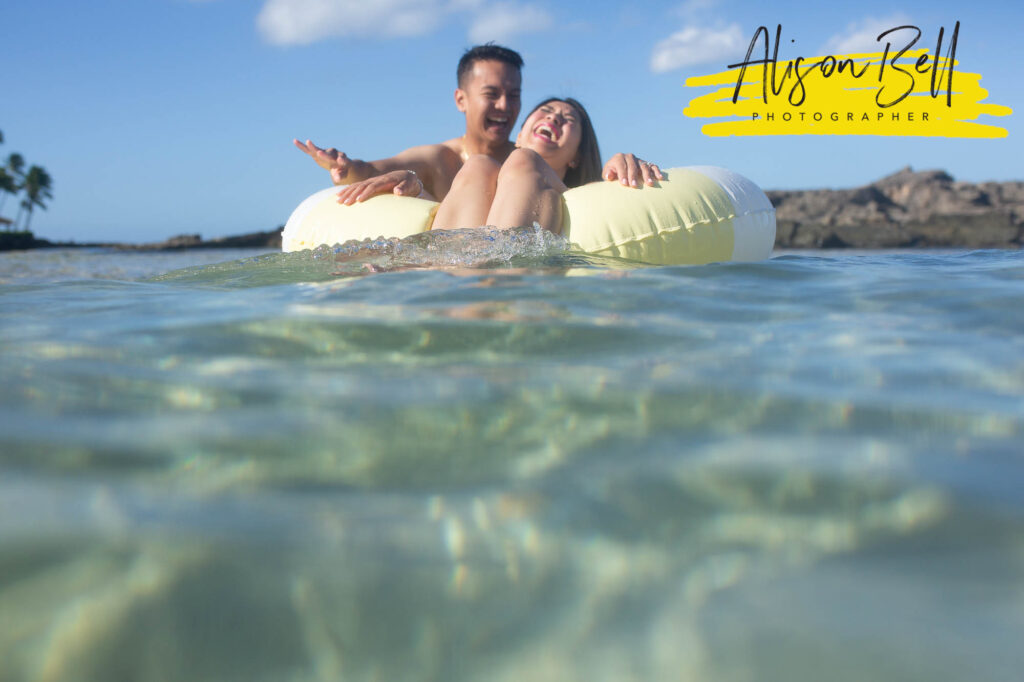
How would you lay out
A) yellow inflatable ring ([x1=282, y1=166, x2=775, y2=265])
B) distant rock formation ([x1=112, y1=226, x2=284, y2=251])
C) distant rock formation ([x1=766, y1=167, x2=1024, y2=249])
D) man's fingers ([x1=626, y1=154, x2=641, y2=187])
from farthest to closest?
distant rock formation ([x1=112, y1=226, x2=284, y2=251]) < distant rock formation ([x1=766, y1=167, x2=1024, y2=249]) < man's fingers ([x1=626, y1=154, x2=641, y2=187]) < yellow inflatable ring ([x1=282, y1=166, x2=775, y2=265])

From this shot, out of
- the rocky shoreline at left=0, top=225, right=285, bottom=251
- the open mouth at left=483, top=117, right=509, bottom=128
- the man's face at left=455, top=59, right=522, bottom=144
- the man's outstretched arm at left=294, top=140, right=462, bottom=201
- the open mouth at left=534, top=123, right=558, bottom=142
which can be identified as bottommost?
the rocky shoreline at left=0, top=225, right=285, bottom=251

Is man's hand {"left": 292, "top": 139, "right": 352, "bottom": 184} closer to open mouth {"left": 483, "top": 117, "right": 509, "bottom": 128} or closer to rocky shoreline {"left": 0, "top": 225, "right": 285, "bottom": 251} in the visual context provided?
open mouth {"left": 483, "top": 117, "right": 509, "bottom": 128}

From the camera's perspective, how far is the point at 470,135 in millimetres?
5379

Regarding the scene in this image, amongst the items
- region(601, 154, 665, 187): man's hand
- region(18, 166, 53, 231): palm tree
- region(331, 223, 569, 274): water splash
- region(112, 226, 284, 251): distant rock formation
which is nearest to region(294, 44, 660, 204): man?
region(331, 223, 569, 274): water splash

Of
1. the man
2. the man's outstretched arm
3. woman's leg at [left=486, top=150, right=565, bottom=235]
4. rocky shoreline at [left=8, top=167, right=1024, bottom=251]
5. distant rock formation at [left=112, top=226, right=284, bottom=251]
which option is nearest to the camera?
woman's leg at [left=486, top=150, right=565, bottom=235]

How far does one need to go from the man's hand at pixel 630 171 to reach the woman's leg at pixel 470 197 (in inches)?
23.8

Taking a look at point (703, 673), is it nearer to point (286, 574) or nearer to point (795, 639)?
point (795, 639)

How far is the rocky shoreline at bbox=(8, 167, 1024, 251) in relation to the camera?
19.6m

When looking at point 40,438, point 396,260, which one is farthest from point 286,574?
A: point 396,260

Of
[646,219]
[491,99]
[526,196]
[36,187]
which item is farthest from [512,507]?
[36,187]

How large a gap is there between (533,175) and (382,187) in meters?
1.11

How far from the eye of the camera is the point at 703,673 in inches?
27.6

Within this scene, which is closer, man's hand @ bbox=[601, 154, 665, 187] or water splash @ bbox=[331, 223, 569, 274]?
water splash @ bbox=[331, 223, 569, 274]

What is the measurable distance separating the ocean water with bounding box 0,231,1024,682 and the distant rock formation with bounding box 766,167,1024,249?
A: 1982 centimetres
